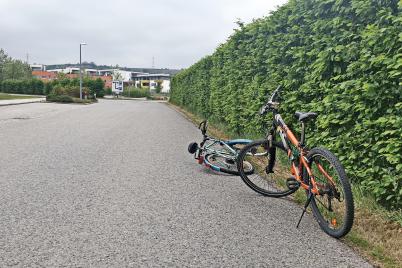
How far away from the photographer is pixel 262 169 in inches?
209

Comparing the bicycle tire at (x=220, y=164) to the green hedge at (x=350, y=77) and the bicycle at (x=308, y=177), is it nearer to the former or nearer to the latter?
the bicycle at (x=308, y=177)

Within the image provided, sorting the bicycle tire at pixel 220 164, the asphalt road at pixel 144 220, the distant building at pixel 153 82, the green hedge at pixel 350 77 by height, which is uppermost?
the distant building at pixel 153 82

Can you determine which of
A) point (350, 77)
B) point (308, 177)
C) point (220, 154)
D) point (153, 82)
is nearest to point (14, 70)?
point (153, 82)

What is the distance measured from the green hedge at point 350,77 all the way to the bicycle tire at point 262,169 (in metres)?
0.76

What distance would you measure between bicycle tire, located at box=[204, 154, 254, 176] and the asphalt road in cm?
12

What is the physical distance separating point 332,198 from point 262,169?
1.74 meters

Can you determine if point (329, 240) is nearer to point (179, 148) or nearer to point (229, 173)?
point (229, 173)

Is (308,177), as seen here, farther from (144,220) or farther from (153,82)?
(153,82)

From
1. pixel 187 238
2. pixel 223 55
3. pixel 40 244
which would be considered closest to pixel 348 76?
pixel 187 238

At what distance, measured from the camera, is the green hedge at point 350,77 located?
3877 millimetres

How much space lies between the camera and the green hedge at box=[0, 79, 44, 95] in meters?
69.9

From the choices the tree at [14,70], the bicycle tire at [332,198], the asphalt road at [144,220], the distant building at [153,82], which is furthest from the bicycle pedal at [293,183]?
the distant building at [153,82]

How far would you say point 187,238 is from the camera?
11.3 feet

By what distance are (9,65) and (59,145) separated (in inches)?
3489
